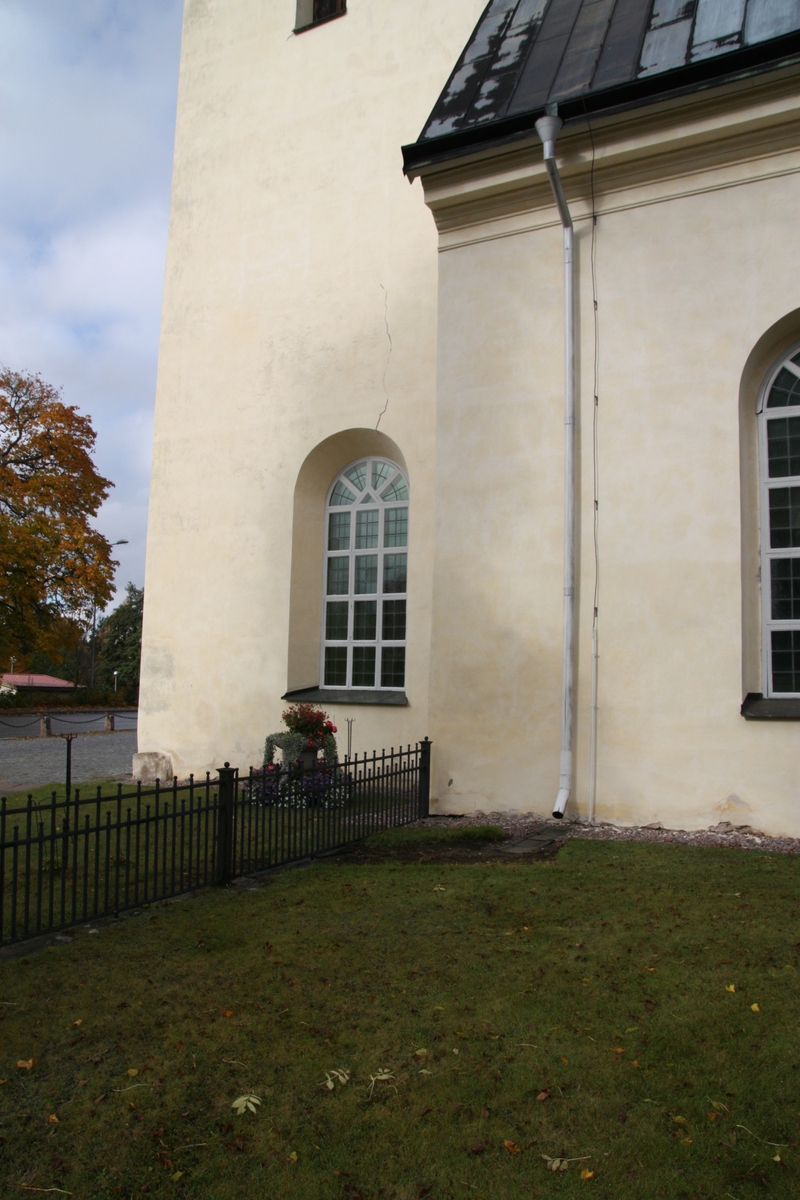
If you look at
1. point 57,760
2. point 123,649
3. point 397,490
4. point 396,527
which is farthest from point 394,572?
point 123,649

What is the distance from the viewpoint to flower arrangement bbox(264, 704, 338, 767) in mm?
11594

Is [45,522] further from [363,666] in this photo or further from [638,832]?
[638,832]

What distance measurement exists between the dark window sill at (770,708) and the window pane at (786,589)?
860 millimetres

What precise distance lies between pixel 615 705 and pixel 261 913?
480 cm

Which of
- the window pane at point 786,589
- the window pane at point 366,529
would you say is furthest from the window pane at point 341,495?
the window pane at point 786,589

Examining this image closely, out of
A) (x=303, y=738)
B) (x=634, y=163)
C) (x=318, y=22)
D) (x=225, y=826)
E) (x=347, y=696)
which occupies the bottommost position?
(x=225, y=826)

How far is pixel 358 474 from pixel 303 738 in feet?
15.5

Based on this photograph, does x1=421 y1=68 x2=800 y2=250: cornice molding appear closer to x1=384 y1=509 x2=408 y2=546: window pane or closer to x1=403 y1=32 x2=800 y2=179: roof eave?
x1=403 y1=32 x2=800 y2=179: roof eave

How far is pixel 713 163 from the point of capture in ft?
31.3

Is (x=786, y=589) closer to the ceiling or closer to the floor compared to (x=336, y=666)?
closer to the ceiling

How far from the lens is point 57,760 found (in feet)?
58.8

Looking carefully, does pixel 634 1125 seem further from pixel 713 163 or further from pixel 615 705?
pixel 713 163

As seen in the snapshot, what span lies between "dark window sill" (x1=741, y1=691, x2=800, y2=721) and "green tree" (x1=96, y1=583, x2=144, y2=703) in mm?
48744

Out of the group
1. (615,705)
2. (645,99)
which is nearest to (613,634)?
(615,705)
